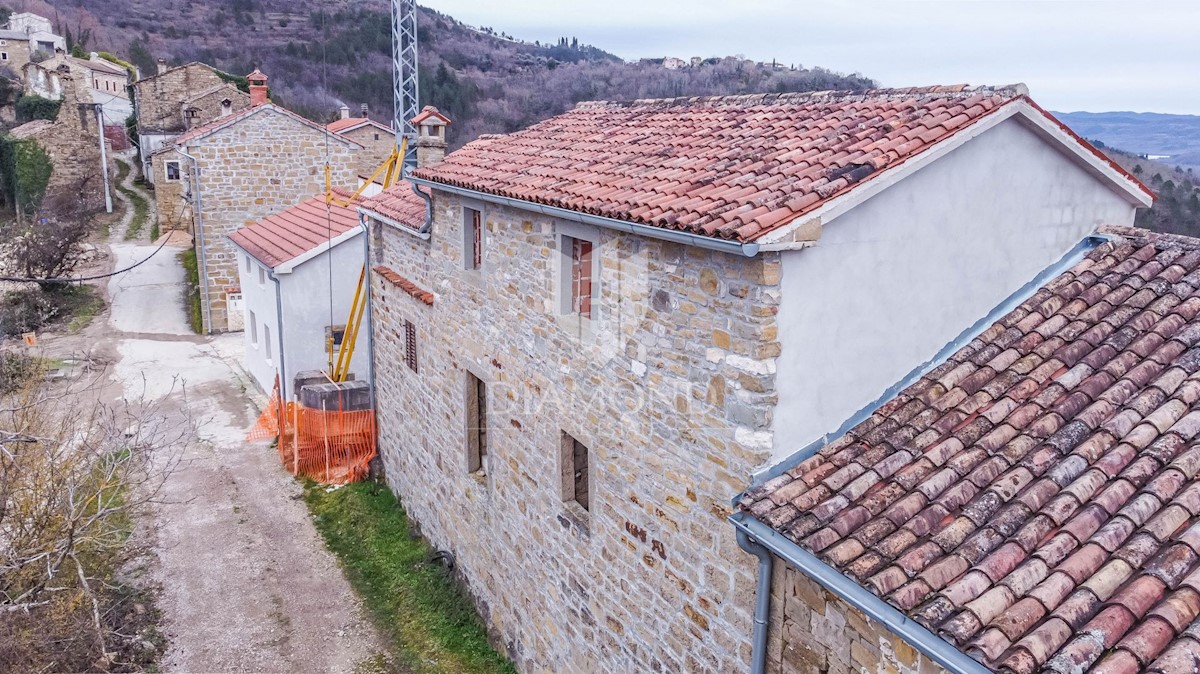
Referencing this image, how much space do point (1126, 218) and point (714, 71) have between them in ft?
147

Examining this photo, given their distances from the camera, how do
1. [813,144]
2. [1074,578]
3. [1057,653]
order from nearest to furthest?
[1057,653] → [1074,578] → [813,144]

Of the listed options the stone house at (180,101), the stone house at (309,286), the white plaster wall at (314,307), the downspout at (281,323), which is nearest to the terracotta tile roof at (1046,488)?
the stone house at (309,286)

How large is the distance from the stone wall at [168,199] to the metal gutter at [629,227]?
2469 centimetres

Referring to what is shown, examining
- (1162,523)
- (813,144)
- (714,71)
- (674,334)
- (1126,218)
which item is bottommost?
(1162,523)

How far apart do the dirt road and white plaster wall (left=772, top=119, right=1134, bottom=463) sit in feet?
20.9

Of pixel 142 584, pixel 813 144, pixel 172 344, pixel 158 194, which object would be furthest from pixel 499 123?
pixel 813 144

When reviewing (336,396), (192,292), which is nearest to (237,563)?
(336,396)

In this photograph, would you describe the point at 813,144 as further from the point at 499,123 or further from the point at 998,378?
the point at 499,123

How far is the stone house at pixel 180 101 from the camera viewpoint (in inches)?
1260

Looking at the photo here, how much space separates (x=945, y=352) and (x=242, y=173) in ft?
64.7

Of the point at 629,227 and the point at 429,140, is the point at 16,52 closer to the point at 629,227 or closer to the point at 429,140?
the point at 429,140

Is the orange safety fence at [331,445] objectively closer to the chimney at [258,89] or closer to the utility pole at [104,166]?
the chimney at [258,89]

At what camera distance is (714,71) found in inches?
1937

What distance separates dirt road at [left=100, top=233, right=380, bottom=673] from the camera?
9.19 meters
